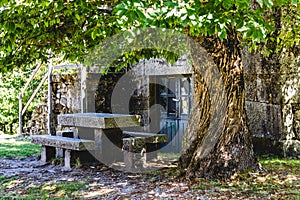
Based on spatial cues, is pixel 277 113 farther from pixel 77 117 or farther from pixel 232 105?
pixel 77 117

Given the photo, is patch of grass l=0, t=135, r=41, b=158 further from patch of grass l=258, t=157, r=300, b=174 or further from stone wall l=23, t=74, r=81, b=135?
patch of grass l=258, t=157, r=300, b=174

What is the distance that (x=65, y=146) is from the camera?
6.29 meters

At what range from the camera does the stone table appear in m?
6.07

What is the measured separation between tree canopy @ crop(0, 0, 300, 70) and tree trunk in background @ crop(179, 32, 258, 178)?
0.28 meters

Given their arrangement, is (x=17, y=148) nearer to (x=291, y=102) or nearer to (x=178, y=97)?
(x=178, y=97)

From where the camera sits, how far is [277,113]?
6.60 meters

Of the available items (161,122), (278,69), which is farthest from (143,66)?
(278,69)

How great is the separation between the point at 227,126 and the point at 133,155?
155cm

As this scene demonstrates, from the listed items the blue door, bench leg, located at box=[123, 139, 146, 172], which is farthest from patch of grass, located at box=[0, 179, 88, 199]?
the blue door

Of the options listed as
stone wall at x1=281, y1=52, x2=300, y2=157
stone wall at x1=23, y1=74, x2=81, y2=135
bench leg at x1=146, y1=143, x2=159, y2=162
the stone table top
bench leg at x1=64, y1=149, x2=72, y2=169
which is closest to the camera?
the stone table top

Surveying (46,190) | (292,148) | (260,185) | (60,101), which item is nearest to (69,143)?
(46,190)

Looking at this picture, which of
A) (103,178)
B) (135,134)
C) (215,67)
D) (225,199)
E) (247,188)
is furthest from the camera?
(135,134)

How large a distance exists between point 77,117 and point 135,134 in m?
1.07

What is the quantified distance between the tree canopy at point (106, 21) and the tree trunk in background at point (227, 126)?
28 centimetres
